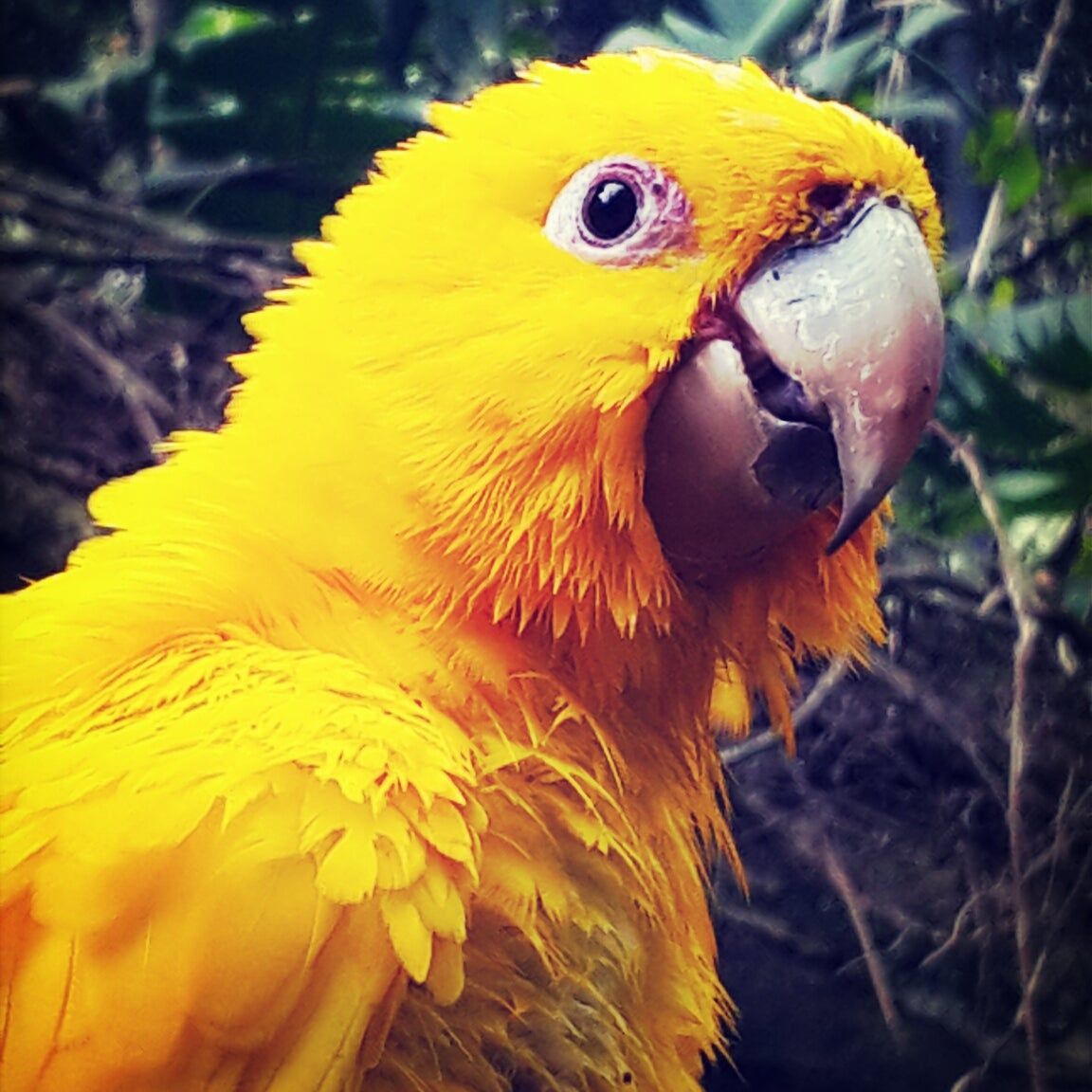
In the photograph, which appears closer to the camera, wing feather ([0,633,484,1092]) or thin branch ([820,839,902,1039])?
wing feather ([0,633,484,1092])

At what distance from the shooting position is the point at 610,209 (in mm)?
650

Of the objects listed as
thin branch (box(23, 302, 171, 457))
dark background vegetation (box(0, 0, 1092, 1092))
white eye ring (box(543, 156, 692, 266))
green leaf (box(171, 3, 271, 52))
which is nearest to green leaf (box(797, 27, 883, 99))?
dark background vegetation (box(0, 0, 1092, 1092))

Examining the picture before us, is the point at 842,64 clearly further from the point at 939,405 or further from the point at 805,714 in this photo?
the point at 805,714

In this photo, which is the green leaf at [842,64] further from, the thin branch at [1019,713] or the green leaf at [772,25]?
the thin branch at [1019,713]

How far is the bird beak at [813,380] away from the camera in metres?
0.63

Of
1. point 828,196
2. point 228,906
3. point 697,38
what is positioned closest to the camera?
point 228,906

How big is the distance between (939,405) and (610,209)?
36 cm

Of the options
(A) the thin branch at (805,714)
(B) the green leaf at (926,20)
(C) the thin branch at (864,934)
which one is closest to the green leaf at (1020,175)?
(B) the green leaf at (926,20)

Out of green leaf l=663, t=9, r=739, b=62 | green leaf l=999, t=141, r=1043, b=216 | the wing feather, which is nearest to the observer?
the wing feather

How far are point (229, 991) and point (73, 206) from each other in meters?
0.54

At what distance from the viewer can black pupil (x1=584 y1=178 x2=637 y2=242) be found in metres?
0.65

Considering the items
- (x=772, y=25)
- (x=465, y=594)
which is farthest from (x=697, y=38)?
(x=465, y=594)

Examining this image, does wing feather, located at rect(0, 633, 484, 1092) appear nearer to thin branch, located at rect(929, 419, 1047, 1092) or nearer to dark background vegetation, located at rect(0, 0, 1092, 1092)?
dark background vegetation, located at rect(0, 0, 1092, 1092)

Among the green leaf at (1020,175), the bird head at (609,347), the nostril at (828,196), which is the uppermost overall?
the green leaf at (1020,175)
